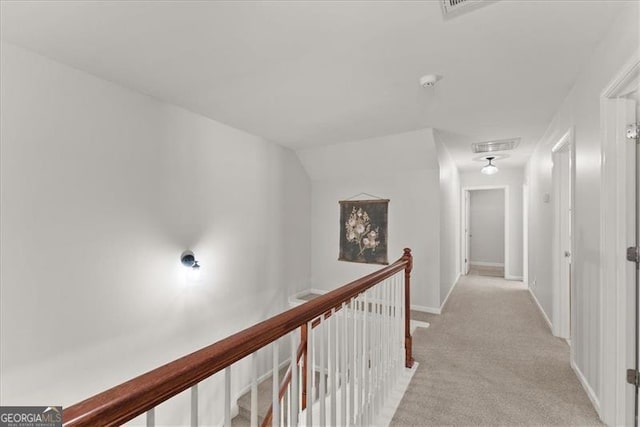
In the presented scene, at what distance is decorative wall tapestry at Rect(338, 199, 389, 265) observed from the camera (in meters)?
4.51

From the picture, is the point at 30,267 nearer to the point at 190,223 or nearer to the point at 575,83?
the point at 190,223

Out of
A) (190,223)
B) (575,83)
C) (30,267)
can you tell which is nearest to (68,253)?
(30,267)

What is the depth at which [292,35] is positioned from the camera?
5.64ft

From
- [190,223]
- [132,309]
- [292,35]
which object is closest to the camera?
[292,35]

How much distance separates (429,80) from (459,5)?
2.50 feet

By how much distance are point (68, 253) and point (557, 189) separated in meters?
4.33

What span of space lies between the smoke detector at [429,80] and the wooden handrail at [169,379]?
1929 millimetres

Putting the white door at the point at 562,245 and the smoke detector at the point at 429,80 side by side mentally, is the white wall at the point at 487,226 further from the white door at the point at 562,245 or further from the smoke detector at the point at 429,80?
the smoke detector at the point at 429,80

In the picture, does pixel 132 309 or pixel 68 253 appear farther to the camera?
pixel 132 309

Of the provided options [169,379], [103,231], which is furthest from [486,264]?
[169,379]

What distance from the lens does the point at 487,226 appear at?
299 inches

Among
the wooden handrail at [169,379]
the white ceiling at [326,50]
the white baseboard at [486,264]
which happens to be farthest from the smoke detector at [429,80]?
the white baseboard at [486,264]

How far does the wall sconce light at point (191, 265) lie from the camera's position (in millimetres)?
2846

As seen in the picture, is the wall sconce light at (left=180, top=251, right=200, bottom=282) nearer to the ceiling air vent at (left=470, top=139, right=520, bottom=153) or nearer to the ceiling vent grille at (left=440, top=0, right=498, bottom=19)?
the ceiling vent grille at (left=440, top=0, right=498, bottom=19)
